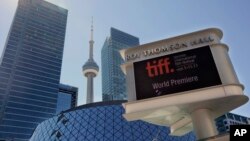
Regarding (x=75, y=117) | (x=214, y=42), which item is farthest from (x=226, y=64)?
(x=75, y=117)

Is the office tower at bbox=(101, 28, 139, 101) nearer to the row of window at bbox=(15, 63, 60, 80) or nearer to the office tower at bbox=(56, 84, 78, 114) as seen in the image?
the office tower at bbox=(56, 84, 78, 114)

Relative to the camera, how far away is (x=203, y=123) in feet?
47.6

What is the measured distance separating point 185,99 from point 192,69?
1.83 metres

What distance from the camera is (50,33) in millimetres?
161125

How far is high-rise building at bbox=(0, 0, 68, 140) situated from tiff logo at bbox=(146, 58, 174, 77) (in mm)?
111312

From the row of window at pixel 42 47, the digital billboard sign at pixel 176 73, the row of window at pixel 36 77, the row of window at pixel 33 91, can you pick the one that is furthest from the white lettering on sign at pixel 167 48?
the row of window at pixel 42 47

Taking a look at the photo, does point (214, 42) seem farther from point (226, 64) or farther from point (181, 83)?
point (181, 83)

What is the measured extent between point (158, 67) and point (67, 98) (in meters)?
163

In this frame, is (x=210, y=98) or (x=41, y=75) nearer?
(x=210, y=98)

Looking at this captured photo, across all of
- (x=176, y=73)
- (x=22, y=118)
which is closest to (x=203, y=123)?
(x=176, y=73)

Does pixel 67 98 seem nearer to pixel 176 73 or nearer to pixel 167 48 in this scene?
pixel 167 48

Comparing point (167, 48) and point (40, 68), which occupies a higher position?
point (40, 68)

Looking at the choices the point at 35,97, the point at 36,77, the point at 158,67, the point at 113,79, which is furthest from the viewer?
the point at 113,79

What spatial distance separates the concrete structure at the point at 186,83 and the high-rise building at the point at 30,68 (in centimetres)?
11093
